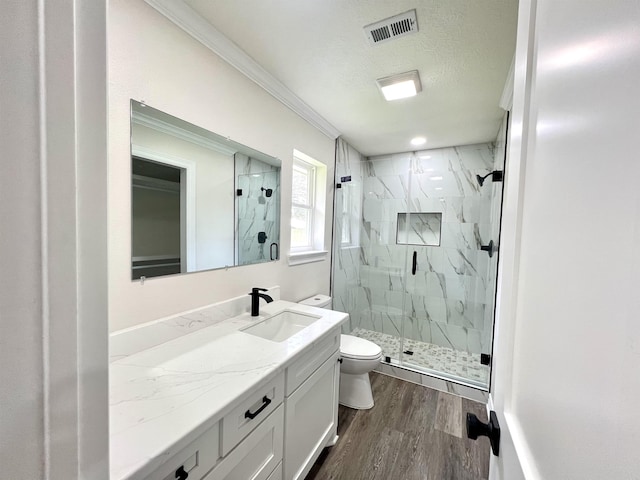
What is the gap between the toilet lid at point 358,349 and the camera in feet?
6.32

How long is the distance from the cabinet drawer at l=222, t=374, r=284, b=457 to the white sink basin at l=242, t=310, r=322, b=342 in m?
0.50

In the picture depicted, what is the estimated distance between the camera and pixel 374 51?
4.81 feet

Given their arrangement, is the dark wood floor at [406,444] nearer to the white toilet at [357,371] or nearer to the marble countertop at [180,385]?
the white toilet at [357,371]

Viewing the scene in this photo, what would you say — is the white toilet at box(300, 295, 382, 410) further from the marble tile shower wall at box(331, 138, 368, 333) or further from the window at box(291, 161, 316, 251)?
the window at box(291, 161, 316, 251)

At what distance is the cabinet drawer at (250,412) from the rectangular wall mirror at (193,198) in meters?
0.71

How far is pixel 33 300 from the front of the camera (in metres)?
0.28

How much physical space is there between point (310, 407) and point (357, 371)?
698 mm

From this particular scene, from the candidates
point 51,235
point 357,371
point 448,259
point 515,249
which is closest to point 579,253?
point 515,249

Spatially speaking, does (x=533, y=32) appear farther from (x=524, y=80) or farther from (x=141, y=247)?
(x=141, y=247)

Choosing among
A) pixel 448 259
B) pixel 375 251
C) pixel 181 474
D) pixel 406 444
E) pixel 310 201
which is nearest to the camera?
pixel 181 474

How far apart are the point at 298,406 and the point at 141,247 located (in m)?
1.04

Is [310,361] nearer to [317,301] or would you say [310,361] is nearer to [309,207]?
[317,301]

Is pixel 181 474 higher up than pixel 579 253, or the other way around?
pixel 579 253

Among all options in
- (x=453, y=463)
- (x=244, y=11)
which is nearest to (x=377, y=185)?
(x=244, y=11)
